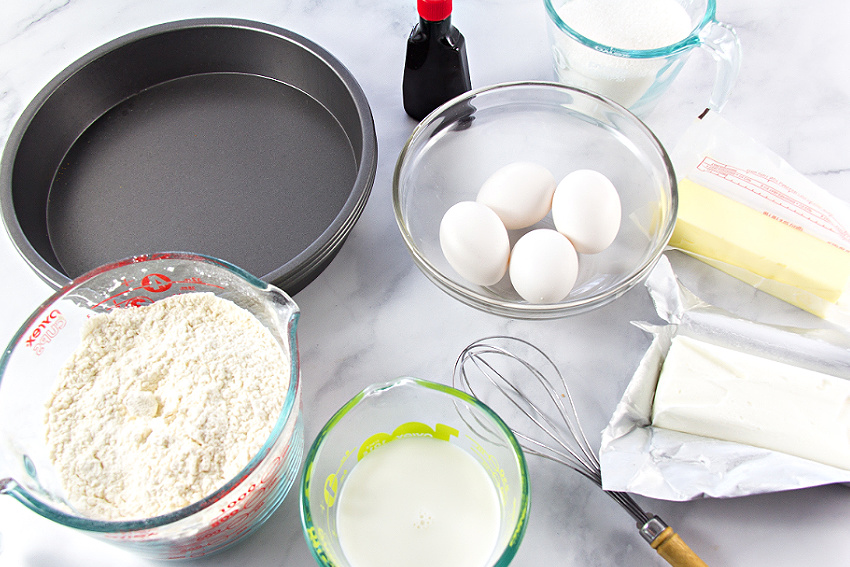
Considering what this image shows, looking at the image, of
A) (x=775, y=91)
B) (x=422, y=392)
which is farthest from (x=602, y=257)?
(x=775, y=91)

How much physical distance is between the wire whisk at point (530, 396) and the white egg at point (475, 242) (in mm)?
101

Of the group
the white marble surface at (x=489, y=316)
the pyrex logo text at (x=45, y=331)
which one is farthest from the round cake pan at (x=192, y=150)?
the pyrex logo text at (x=45, y=331)

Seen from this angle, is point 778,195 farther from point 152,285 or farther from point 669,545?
point 152,285

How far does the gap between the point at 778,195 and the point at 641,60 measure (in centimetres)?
27

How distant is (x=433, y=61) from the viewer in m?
0.90

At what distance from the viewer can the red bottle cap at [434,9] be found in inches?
32.2

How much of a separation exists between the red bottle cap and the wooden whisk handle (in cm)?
65

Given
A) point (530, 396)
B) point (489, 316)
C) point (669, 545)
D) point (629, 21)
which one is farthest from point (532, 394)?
point (629, 21)

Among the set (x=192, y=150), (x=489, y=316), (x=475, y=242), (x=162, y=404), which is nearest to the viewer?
(x=162, y=404)

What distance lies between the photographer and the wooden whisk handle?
649 mm

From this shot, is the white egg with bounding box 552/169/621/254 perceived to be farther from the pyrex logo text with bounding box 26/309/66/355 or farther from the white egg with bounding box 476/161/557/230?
the pyrex logo text with bounding box 26/309/66/355

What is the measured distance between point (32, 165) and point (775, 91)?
3.69 feet

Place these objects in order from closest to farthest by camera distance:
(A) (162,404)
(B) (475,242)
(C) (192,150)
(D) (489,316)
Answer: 1. (A) (162,404)
2. (B) (475,242)
3. (D) (489,316)
4. (C) (192,150)

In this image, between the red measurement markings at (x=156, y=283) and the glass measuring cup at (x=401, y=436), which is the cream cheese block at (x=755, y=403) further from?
the red measurement markings at (x=156, y=283)
